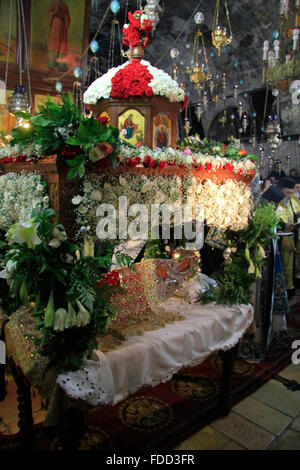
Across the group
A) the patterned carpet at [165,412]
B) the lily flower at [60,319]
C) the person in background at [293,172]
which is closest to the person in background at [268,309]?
the patterned carpet at [165,412]

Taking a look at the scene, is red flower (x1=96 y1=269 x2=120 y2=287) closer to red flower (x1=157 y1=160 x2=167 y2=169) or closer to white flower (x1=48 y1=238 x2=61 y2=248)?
white flower (x1=48 y1=238 x2=61 y2=248)

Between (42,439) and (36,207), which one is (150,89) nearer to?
(36,207)

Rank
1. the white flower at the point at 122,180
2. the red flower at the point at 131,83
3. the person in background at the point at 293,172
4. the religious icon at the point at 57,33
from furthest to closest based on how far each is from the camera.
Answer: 1. the person in background at the point at 293,172
2. the religious icon at the point at 57,33
3. the red flower at the point at 131,83
4. the white flower at the point at 122,180

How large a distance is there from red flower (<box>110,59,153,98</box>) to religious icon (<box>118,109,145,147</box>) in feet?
0.46

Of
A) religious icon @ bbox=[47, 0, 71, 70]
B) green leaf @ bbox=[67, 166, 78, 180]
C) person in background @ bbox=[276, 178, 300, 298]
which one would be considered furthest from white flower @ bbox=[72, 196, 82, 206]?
religious icon @ bbox=[47, 0, 71, 70]

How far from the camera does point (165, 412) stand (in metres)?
3.20

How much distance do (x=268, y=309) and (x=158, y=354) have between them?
2496 mm

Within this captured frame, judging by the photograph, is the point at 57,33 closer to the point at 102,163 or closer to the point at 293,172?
the point at 102,163

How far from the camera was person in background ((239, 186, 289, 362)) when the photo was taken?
4.41 meters

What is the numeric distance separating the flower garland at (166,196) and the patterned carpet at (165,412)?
180cm

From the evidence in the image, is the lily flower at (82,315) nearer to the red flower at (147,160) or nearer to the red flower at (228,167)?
the red flower at (147,160)

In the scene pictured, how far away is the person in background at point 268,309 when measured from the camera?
4406 mm

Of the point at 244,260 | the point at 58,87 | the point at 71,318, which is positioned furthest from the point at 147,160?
the point at 58,87

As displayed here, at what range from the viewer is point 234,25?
34.7 ft
